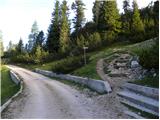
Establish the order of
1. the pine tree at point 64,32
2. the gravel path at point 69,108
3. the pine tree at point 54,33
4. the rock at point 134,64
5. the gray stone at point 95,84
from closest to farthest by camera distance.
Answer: the gravel path at point 69,108 < the gray stone at point 95,84 < the rock at point 134,64 < the pine tree at point 64,32 < the pine tree at point 54,33

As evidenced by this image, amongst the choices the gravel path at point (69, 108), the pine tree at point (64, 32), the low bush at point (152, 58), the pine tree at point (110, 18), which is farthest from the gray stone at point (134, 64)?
the pine tree at point (64, 32)

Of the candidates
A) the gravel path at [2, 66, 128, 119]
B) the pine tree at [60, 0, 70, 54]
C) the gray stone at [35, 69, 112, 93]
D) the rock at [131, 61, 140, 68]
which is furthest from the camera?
the pine tree at [60, 0, 70, 54]

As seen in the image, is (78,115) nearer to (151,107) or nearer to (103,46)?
(151,107)

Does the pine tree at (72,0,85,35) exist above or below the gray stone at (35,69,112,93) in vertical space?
above

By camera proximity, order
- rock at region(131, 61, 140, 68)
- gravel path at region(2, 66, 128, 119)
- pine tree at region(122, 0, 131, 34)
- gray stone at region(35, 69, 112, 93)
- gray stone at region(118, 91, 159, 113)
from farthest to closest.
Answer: pine tree at region(122, 0, 131, 34), rock at region(131, 61, 140, 68), gray stone at region(35, 69, 112, 93), gravel path at region(2, 66, 128, 119), gray stone at region(118, 91, 159, 113)

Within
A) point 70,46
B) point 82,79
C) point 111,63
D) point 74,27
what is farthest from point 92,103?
point 74,27

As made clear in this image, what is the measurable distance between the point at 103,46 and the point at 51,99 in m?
39.8

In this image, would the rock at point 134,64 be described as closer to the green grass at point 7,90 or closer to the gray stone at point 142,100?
the gray stone at point 142,100

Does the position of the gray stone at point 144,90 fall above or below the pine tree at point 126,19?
below

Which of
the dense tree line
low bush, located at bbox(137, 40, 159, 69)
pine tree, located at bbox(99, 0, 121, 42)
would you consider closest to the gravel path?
low bush, located at bbox(137, 40, 159, 69)

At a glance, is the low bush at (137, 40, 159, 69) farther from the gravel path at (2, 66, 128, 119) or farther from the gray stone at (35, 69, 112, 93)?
the gravel path at (2, 66, 128, 119)

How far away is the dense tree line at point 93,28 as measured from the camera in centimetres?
5760

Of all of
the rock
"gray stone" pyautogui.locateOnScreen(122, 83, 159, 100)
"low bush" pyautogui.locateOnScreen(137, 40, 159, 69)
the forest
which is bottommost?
"gray stone" pyautogui.locateOnScreen(122, 83, 159, 100)

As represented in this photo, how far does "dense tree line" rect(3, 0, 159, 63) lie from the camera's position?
57.6 m
